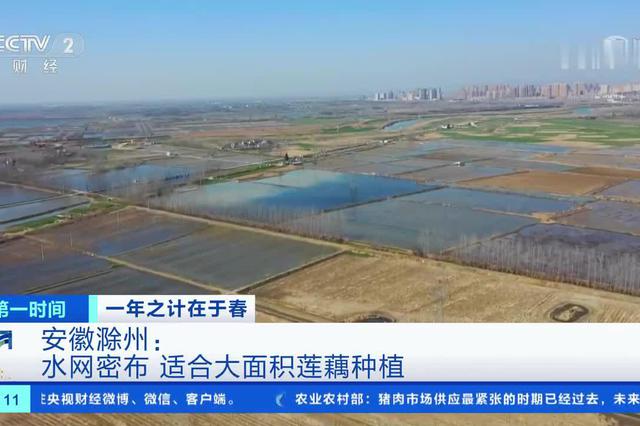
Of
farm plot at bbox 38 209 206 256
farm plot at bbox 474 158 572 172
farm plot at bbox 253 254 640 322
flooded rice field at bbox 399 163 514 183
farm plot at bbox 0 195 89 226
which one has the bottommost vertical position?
farm plot at bbox 253 254 640 322

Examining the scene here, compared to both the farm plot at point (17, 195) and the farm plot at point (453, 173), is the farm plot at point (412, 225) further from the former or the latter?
the farm plot at point (17, 195)

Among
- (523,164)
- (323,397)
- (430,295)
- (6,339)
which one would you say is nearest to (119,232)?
(430,295)

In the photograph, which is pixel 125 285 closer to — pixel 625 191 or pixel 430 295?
pixel 430 295

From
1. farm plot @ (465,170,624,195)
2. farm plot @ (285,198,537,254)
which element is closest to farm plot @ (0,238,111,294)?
farm plot @ (285,198,537,254)

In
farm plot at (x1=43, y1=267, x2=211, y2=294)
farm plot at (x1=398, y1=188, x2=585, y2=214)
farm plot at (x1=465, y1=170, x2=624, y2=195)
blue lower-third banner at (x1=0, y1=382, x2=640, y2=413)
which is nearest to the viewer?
blue lower-third banner at (x1=0, y1=382, x2=640, y2=413)

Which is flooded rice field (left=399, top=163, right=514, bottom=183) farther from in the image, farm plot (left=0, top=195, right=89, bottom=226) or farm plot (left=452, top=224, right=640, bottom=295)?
farm plot (left=0, top=195, right=89, bottom=226)

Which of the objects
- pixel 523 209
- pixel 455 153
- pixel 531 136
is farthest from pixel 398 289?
pixel 531 136

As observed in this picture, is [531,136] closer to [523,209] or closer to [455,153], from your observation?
[455,153]
